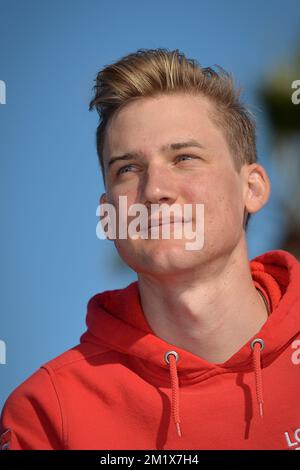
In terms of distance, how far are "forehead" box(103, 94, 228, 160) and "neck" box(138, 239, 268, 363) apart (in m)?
0.54

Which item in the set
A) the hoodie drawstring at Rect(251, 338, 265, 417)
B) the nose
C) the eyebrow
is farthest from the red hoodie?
the eyebrow

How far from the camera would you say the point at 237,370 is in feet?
9.86

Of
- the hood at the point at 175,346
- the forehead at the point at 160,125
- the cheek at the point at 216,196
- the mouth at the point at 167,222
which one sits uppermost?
the forehead at the point at 160,125

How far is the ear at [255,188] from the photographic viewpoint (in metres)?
3.32

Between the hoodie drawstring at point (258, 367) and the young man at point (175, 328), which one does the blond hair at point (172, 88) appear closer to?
the young man at point (175, 328)

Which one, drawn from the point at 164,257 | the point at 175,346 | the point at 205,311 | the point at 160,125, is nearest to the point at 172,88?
the point at 160,125

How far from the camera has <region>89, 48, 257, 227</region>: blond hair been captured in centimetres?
318

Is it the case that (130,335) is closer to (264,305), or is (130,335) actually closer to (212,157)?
(264,305)

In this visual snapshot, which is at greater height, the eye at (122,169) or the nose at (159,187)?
the eye at (122,169)

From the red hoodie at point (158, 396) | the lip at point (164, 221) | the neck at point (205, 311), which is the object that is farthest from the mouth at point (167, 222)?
the red hoodie at point (158, 396)

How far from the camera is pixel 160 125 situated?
9.75 feet

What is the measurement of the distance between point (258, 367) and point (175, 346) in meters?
0.37

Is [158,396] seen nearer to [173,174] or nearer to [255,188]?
[173,174]

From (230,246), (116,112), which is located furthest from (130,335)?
(116,112)
